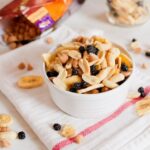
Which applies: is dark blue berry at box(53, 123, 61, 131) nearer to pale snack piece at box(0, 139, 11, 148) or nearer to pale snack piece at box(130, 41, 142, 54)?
pale snack piece at box(0, 139, 11, 148)

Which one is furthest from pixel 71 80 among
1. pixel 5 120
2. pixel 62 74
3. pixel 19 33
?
pixel 19 33

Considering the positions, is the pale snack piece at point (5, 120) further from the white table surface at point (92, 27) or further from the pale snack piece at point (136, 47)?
the pale snack piece at point (136, 47)

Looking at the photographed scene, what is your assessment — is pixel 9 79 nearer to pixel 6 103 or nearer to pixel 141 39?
pixel 6 103

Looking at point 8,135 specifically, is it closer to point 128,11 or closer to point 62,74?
point 62,74

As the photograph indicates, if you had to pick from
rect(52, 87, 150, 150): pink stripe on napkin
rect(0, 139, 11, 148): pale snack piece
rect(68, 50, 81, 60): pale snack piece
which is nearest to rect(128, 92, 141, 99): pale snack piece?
rect(52, 87, 150, 150): pink stripe on napkin

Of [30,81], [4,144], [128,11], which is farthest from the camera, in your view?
[128,11]

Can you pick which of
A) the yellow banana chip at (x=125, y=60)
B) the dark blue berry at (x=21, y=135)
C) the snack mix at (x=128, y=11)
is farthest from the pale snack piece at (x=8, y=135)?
the snack mix at (x=128, y=11)
